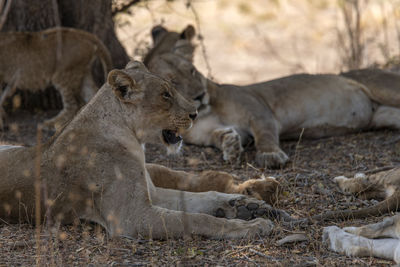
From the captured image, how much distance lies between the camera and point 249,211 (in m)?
3.39

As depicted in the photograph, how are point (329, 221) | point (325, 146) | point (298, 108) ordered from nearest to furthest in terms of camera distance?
point (329, 221), point (325, 146), point (298, 108)

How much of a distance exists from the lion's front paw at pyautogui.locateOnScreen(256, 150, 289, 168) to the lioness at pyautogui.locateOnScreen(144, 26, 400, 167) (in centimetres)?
15

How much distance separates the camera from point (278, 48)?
11312 millimetres

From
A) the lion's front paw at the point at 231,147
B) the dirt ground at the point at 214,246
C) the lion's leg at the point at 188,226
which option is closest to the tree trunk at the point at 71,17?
the lion's front paw at the point at 231,147

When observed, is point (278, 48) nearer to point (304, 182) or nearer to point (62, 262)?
point (304, 182)

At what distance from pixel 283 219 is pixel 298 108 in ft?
8.15

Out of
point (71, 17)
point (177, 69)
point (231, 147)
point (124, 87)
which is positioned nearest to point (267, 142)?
point (231, 147)

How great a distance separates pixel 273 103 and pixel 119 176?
108 inches

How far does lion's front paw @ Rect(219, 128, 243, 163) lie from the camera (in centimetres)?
500

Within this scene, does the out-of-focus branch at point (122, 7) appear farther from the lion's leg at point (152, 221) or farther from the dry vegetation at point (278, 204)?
the lion's leg at point (152, 221)

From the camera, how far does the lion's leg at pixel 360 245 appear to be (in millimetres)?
2842

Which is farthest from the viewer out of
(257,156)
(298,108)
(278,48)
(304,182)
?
(278,48)

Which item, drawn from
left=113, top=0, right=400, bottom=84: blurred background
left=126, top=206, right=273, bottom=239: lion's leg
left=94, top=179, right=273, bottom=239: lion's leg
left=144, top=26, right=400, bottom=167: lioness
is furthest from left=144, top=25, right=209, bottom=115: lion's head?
left=113, top=0, right=400, bottom=84: blurred background

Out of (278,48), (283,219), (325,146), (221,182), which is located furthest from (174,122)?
(278,48)
